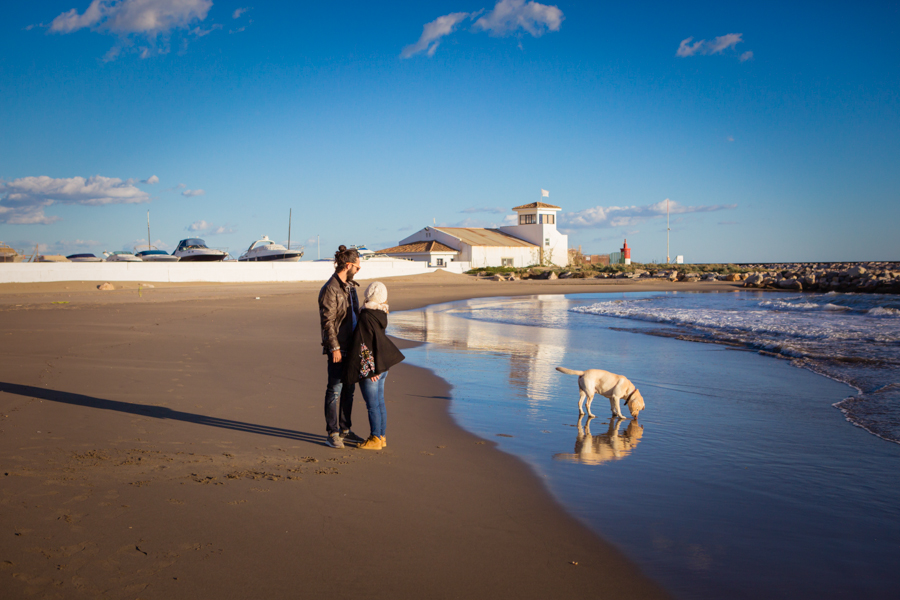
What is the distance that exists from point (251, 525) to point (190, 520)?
0.37m

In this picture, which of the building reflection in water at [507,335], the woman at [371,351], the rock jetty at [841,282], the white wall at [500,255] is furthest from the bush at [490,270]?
the woman at [371,351]

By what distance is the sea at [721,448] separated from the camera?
316 cm

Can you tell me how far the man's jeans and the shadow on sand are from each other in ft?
0.83

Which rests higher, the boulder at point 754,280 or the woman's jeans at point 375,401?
the boulder at point 754,280

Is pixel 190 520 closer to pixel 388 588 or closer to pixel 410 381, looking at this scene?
pixel 388 588

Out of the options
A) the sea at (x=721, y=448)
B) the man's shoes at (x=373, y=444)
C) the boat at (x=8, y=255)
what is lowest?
the sea at (x=721, y=448)

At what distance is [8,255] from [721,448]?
4395 centimetres

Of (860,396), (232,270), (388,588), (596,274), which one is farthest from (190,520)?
(596,274)

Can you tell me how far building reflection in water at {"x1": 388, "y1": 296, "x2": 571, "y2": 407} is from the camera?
333 inches

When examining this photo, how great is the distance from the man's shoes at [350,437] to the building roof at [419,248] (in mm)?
52455

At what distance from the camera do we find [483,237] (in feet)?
203

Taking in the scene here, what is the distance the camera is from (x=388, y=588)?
278 cm

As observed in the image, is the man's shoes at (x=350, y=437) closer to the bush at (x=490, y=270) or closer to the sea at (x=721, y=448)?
the sea at (x=721, y=448)

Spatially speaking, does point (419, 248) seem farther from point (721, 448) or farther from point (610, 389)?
point (721, 448)
